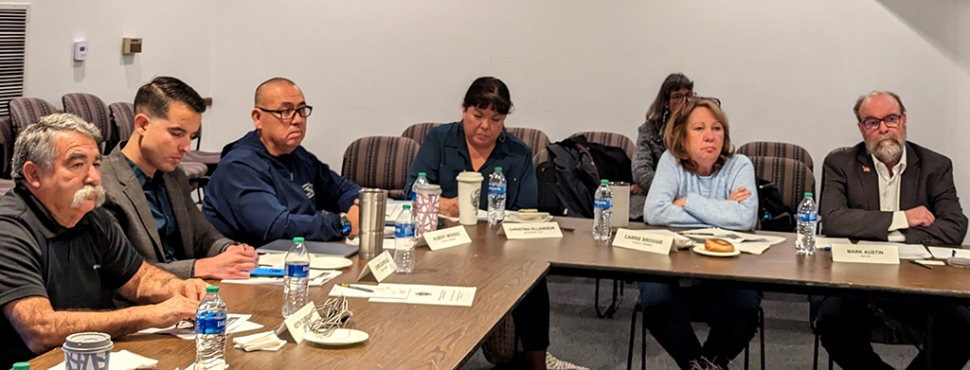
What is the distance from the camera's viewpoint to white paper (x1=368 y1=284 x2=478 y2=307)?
97.2 inches

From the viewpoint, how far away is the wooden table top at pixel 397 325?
6.26 feet

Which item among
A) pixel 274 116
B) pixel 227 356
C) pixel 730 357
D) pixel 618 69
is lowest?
pixel 730 357

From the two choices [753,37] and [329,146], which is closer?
[753,37]

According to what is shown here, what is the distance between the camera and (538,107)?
716 centimetres

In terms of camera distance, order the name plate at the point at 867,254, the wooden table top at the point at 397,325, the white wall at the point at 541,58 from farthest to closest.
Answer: the white wall at the point at 541,58 < the name plate at the point at 867,254 < the wooden table top at the point at 397,325

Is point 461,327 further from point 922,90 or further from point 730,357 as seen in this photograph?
point 922,90

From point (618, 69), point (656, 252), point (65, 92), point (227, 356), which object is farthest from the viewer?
point (618, 69)

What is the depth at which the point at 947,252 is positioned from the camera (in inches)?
131

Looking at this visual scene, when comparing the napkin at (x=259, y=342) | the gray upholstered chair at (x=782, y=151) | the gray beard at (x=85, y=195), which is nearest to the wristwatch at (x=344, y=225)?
the gray beard at (x=85, y=195)

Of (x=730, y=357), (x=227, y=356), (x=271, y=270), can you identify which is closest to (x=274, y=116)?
(x=271, y=270)

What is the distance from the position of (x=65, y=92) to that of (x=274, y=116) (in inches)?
141

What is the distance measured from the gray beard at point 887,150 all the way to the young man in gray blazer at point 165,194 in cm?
262

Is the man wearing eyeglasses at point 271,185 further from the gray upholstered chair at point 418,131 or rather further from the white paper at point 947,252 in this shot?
the gray upholstered chair at point 418,131

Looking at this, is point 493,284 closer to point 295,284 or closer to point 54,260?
point 295,284
